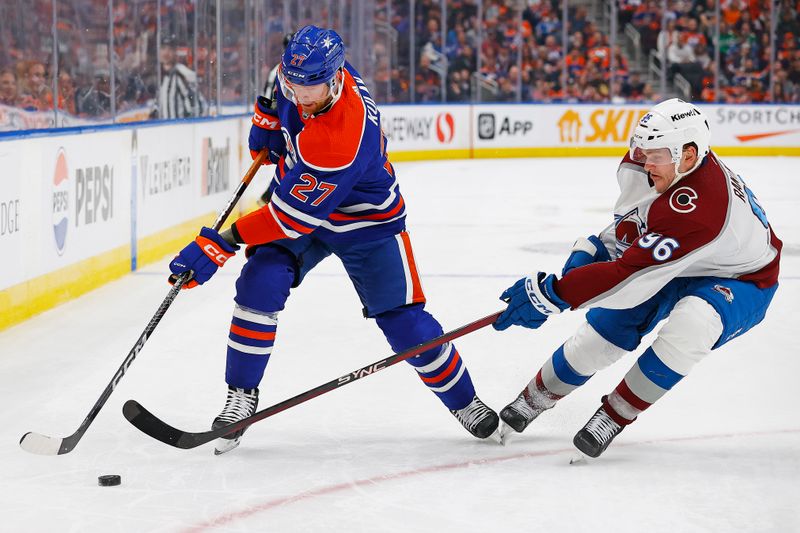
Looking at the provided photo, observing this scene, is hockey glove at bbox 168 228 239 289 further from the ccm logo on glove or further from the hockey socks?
→ the hockey socks

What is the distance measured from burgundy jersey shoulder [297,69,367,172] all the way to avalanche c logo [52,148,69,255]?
2.58 metres

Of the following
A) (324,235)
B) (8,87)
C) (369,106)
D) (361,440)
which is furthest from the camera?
(8,87)

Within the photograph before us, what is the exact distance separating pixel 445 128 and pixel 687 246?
12.1 meters

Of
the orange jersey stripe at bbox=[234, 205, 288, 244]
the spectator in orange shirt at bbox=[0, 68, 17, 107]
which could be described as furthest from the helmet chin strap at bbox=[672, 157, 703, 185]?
the spectator in orange shirt at bbox=[0, 68, 17, 107]

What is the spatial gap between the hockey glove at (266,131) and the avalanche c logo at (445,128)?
37.5 feet

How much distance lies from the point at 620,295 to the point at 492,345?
1.62 metres

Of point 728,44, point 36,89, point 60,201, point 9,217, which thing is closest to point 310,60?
point 9,217

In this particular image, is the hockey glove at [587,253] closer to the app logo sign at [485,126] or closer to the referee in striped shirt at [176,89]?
the referee in striped shirt at [176,89]

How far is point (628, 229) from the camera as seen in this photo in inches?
114

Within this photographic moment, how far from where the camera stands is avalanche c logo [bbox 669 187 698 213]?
2580mm

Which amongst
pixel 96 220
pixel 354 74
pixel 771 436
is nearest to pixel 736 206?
pixel 771 436

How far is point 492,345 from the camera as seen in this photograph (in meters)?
4.25

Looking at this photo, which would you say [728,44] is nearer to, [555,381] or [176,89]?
[176,89]

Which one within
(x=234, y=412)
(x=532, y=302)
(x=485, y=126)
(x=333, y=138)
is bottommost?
(x=234, y=412)
